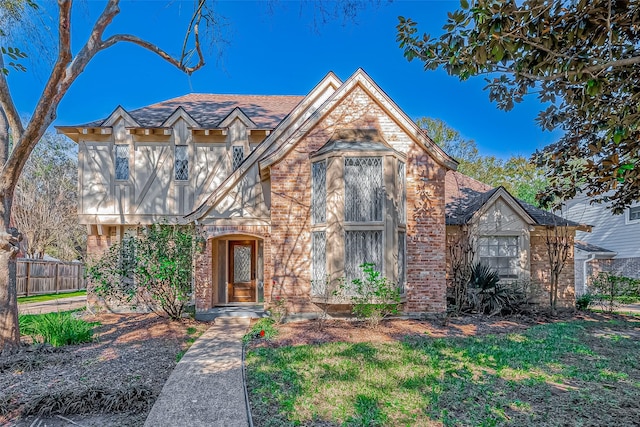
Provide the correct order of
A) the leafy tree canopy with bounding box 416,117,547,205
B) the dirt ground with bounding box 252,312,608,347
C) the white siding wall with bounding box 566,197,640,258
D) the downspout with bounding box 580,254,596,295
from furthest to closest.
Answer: the leafy tree canopy with bounding box 416,117,547,205 → the downspout with bounding box 580,254,596,295 → the white siding wall with bounding box 566,197,640,258 → the dirt ground with bounding box 252,312,608,347

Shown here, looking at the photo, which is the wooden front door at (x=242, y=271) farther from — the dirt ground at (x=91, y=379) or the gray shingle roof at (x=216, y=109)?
the gray shingle roof at (x=216, y=109)

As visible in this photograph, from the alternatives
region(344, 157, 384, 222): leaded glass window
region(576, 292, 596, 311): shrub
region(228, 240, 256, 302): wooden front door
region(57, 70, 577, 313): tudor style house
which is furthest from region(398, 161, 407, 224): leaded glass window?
region(576, 292, 596, 311): shrub

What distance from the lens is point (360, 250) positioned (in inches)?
356

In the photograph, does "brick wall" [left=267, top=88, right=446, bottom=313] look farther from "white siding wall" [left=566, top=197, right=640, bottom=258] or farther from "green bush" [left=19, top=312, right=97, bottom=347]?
"white siding wall" [left=566, top=197, right=640, bottom=258]

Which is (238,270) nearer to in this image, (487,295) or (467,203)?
(487,295)

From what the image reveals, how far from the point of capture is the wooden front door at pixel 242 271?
1237 centimetres

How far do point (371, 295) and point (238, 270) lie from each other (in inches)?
217

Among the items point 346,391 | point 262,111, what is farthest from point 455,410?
point 262,111

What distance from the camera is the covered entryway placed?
1202cm

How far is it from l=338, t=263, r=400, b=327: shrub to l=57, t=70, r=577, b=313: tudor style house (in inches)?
11.7

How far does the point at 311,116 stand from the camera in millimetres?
9742

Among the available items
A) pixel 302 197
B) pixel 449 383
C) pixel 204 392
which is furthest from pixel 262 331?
pixel 449 383

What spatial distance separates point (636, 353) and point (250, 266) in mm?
9993

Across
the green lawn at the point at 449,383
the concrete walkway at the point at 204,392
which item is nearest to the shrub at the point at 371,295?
the green lawn at the point at 449,383
